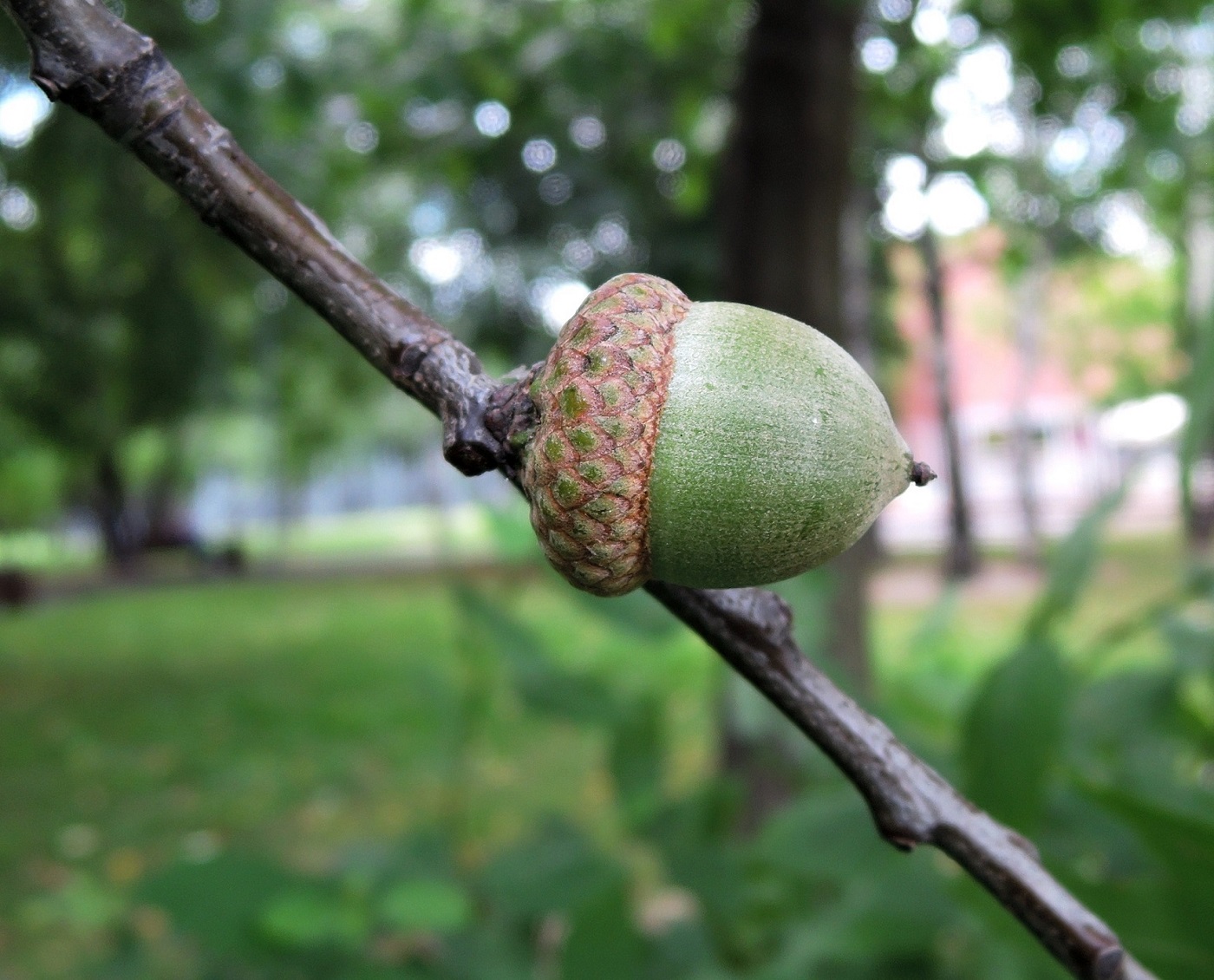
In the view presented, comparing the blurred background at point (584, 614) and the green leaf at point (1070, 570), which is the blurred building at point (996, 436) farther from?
the green leaf at point (1070, 570)

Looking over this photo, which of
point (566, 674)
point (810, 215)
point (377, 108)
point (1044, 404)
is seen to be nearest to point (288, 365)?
point (377, 108)

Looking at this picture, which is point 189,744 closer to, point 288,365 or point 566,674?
point 566,674

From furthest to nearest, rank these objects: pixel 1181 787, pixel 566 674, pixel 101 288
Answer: pixel 101 288, pixel 566 674, pixel 1181 787

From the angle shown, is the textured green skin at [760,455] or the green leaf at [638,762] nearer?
the textured green skin at [760,455]

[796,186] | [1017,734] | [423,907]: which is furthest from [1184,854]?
[796,186]

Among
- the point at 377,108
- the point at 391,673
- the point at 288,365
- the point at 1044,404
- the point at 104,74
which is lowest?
the point at 104,74

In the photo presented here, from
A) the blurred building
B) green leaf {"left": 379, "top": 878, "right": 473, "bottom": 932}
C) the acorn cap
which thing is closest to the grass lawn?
green leaf {"left": 379, "top": 878, "right": 473, "bottom": 932}

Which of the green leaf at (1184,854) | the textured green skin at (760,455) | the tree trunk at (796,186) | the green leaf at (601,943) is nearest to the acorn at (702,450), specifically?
the textured green skin at (760,455)
